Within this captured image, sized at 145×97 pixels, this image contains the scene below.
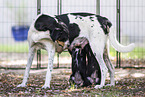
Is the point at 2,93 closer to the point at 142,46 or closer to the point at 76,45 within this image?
the point at 76,45

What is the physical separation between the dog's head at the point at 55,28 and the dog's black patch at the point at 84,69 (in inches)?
16.5

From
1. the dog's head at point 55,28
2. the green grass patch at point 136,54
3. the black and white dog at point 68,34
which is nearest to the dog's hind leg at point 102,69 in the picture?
the black and white dog at point 68,34

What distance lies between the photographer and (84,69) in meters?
6.00

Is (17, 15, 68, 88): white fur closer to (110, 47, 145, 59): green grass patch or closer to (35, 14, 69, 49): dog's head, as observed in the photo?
(35, 14, 69, 49): dog's head

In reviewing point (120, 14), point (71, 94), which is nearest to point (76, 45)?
point (71, 94)

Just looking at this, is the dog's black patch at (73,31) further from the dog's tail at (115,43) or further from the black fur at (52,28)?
the dog's tail at (115,43)

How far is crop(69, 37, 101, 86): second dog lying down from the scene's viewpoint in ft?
19.4

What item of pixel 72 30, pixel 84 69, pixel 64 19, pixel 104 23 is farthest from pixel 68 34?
pixel 84 69

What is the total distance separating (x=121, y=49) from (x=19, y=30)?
5.28 m

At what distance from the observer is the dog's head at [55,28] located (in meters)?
5.52

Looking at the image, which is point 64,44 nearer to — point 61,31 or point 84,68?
point 61,31

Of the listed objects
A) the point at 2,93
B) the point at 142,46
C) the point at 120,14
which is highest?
the point at 120,14

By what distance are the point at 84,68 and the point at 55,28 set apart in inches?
42.1

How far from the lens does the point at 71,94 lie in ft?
16.4
